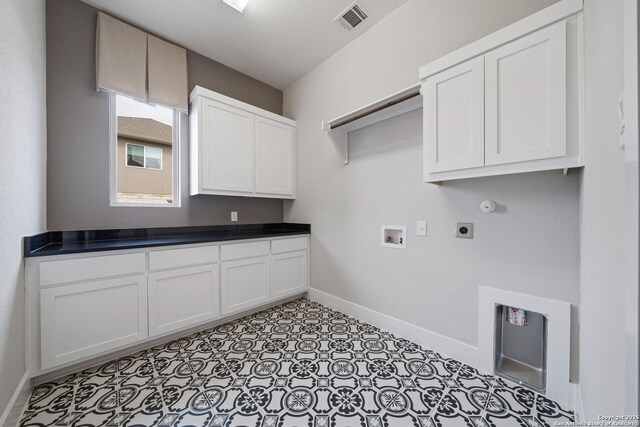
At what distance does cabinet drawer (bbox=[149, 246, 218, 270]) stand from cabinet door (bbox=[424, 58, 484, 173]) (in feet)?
6.55

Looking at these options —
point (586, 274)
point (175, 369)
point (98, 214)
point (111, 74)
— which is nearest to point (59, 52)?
point (111, 74)


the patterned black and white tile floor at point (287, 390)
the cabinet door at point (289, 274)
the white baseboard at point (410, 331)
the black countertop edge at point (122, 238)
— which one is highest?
the black countertop edge at point (122, 238)

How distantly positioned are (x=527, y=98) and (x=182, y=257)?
2635 millimetres

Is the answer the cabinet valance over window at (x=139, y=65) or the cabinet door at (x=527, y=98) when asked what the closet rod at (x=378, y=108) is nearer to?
the cabinet door at (x=527, y=98)

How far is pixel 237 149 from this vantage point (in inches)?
103

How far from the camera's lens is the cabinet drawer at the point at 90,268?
4.88ft

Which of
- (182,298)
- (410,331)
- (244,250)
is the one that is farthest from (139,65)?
(410,331)

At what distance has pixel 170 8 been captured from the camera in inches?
81.4

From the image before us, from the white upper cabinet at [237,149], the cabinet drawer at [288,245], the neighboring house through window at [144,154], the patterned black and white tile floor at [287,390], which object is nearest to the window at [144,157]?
the neighboring house through window at [144,154]

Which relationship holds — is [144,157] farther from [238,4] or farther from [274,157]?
[238,4]

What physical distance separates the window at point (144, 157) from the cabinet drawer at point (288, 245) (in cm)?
149

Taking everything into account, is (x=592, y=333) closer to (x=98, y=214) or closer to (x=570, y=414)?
(x=570, y=414)

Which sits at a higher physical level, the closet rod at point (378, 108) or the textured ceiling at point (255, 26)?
the textured ceiling at point (255, 26)

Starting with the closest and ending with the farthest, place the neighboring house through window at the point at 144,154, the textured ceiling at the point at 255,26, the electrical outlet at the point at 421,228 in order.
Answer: the electrical outlet at the point at 421,228
the textured ceiling at the point at 255,26
the neighboring house through window at the point at 144,154
